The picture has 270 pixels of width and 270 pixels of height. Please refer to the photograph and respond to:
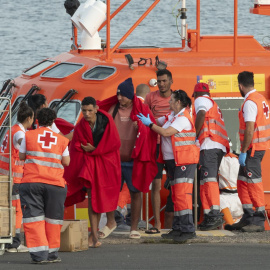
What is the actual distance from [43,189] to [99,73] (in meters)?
3.65

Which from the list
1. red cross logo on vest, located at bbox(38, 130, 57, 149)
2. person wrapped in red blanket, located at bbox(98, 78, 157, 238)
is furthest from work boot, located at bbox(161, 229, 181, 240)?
red cross logo on vest, located at bbox(38, 130, 57, 149)

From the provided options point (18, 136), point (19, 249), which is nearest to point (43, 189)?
point (18, 136)

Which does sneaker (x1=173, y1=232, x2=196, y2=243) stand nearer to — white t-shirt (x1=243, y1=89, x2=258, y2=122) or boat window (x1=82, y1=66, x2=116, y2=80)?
white t-shirt (x1=243, y1=89, x2=258, y2=122)

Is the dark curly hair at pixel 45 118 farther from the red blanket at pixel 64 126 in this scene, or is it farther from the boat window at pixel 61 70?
the boat window at pixel 61 70

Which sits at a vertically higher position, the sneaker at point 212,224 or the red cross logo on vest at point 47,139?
the red cross logo on vest at point 47,139

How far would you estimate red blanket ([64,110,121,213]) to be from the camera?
39.7ft

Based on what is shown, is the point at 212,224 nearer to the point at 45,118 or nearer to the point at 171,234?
the point at 171,234

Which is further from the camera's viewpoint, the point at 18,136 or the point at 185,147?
the point at 185,147

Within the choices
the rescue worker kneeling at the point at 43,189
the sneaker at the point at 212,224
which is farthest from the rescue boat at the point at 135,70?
the rescue worker kneeling at the point at 43,189

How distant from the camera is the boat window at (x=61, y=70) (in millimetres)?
14906

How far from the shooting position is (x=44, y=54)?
42.6 m

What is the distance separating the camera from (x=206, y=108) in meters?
13.3

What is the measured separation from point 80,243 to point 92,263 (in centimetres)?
87

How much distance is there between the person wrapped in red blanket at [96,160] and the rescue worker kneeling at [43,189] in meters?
0.85
